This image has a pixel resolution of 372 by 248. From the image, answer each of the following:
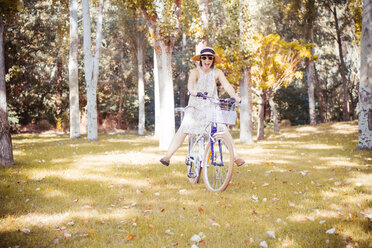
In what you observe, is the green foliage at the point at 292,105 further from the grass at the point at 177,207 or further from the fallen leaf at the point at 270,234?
the fallen leaf at the point at 270,234

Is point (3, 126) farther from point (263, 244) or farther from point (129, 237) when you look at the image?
point (263, 244)

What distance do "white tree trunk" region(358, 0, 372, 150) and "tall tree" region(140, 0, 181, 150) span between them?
6437 millimetres

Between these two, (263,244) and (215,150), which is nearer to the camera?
(263,244)

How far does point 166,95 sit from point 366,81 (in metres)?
7.02

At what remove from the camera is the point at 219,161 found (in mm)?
5465

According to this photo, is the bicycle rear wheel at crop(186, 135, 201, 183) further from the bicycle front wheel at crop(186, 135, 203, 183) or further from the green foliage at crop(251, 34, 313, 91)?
the green foliage at crop(251, 34, 313, 91)

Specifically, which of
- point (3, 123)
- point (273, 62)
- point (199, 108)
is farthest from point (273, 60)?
point (3, 123)

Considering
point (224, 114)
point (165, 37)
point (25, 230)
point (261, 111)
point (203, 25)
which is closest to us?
point (25, 230)

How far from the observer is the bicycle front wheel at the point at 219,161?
5242 mm

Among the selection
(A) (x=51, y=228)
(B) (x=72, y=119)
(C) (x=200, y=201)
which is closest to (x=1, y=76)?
(A) (x=51, y=228)

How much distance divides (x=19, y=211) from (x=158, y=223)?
1961mm

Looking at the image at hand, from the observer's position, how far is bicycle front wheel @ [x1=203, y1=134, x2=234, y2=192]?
5.24 metres

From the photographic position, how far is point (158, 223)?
4.05m

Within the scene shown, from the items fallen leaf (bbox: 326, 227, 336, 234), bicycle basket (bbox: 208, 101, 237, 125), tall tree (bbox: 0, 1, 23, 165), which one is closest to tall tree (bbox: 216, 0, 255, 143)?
tall tree (bbox: 0, 1, 23, 165)
